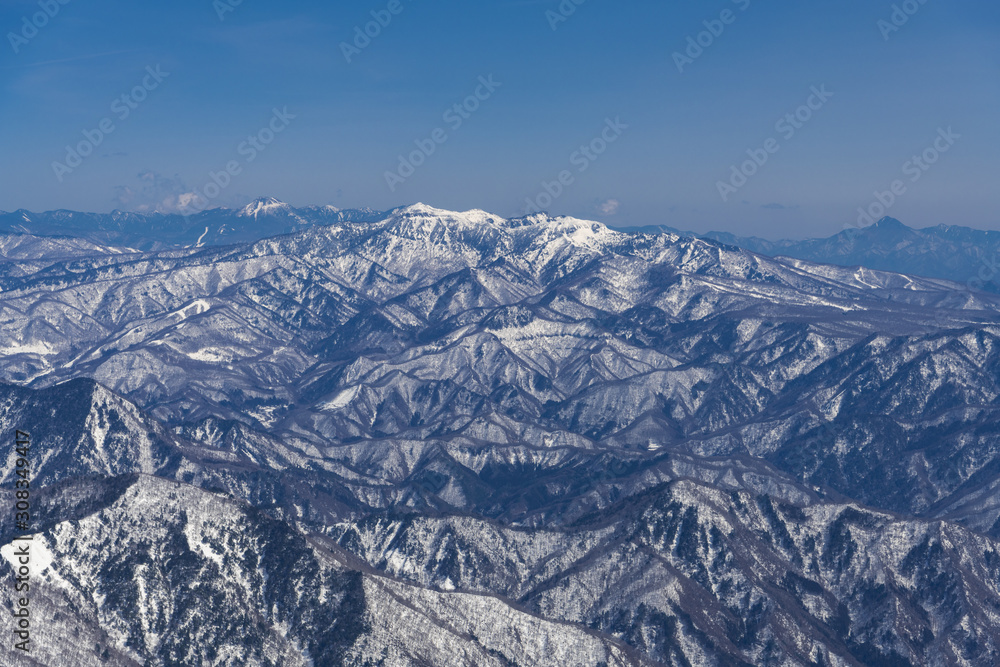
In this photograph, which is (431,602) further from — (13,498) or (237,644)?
(13,498)

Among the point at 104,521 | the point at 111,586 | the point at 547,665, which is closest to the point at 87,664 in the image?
the point at 111,586

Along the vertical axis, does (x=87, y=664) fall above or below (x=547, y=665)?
Result: below

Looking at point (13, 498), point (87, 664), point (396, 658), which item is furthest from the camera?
point (13, 498)

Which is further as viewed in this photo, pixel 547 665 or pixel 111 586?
pixel 547 665

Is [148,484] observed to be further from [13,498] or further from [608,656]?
[608,656]

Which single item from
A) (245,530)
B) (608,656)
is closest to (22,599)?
(245,530)

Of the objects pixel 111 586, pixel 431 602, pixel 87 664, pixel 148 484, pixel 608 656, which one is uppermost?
pixel 608 656

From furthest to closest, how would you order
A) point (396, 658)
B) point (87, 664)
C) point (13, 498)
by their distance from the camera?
point (13, 498) < point (396, 658) < point (87, 664)

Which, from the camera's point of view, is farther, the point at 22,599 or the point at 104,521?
the point at 104,521

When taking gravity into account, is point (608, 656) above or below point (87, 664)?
above
